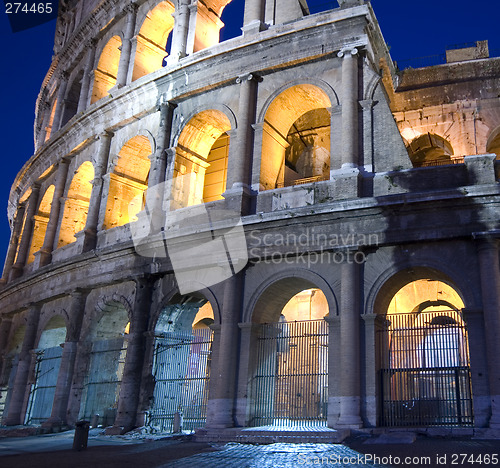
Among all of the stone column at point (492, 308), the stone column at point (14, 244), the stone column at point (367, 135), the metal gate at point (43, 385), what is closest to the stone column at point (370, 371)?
the stone column at point (492, 308)

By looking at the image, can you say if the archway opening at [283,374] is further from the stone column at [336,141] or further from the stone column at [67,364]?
the stone column at [67,364]

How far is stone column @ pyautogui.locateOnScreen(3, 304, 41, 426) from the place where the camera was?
1473cm

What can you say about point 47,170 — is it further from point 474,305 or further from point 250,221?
point 474,305

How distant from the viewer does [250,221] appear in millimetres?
10992

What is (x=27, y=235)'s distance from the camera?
17875mm

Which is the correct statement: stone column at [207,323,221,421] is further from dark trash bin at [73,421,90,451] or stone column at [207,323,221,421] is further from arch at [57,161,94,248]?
arch at [57,161,94,248]

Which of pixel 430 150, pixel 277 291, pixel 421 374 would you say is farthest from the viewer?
pixel 430 150

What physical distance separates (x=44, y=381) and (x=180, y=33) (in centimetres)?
948

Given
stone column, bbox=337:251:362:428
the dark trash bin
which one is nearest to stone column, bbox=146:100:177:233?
stone column, bbox=337:251:362:428

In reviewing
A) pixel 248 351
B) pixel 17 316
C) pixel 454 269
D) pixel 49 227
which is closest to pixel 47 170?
pixel 49 227

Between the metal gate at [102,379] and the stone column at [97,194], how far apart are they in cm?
245

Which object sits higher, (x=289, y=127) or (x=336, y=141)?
(x=289, y=127)

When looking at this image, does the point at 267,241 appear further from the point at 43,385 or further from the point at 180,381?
the point at 43,385

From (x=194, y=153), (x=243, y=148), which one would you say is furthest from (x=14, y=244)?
(x=243, y=148)
